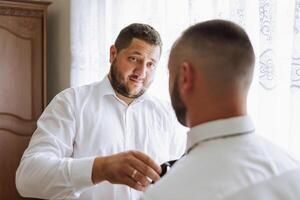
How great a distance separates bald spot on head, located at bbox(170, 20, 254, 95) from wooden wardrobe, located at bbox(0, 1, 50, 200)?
7.79ft

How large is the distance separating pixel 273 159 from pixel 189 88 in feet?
0.70

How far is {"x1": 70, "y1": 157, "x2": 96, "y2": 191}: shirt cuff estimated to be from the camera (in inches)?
54.7

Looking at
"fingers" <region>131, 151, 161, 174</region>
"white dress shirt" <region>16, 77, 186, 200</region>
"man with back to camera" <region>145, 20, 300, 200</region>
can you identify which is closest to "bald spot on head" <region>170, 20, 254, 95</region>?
"man with back to camera" <region>145, 20, 300, 200</region>

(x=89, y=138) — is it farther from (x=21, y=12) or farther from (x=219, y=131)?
(x=21, y=12)

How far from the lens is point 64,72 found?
3299 mm

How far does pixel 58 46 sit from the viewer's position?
3365 mm

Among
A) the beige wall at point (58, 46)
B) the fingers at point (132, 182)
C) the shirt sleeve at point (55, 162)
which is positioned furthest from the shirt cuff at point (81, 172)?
the beige wall at point (58, 46)

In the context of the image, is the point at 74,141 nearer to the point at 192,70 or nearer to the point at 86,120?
the point at 86,120

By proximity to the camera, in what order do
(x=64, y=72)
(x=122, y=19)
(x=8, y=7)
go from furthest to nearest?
(x=64, y=72)
(x=8, y=7)
(x=122, y=19)

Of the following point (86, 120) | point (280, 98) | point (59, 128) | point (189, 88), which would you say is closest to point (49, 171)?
point (59, 128)

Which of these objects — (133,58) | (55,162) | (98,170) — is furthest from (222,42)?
(133,58)

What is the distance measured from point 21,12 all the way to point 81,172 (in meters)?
1.99

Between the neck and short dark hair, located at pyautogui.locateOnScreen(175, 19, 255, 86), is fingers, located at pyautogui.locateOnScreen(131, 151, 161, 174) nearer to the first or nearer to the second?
short dark hair, located at pyautogui.locateOnScreen(175, 19, 255, 86)

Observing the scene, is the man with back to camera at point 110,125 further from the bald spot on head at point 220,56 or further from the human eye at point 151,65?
the bald spot on head at point 220,56
